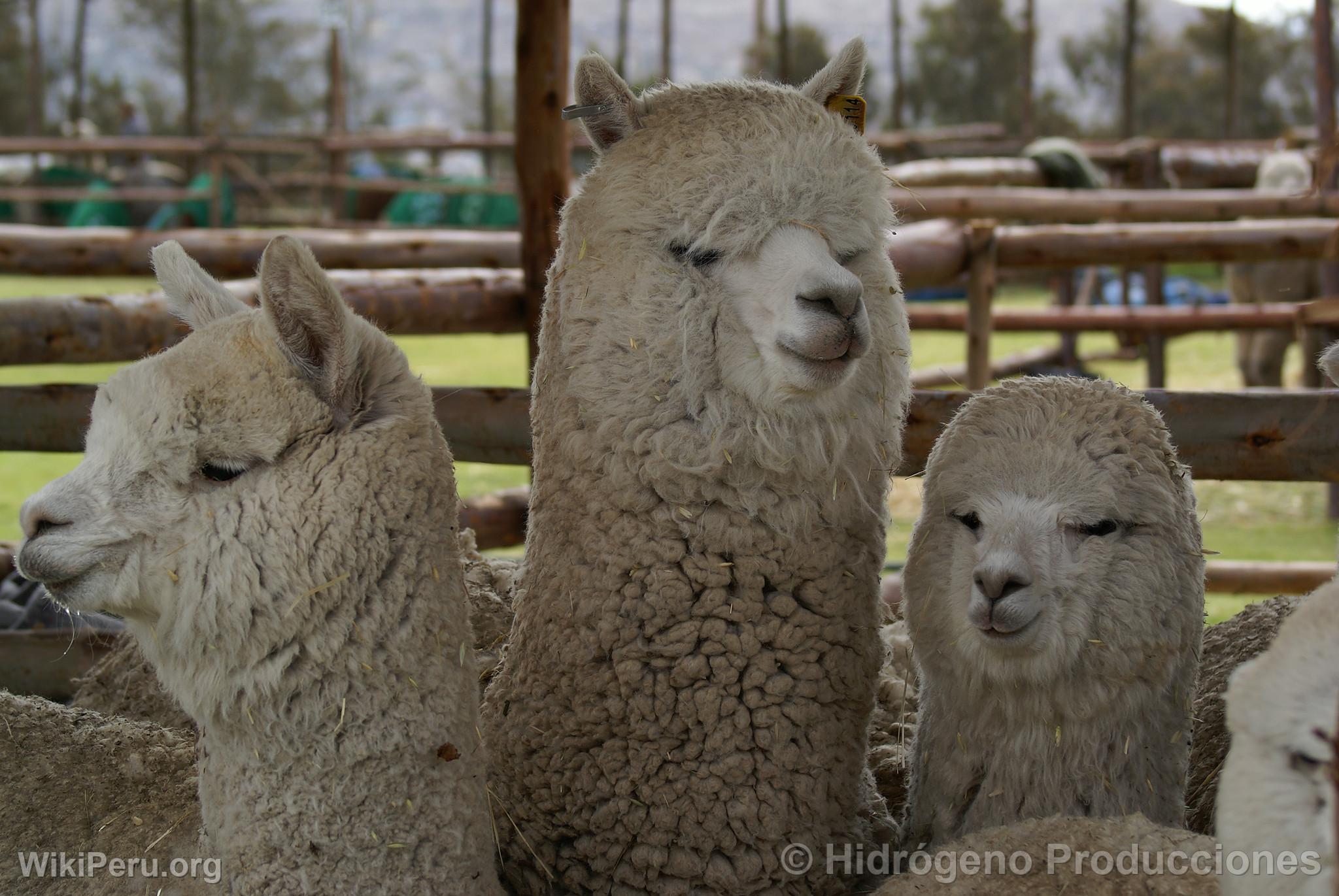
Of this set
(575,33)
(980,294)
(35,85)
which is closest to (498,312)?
(980,294)

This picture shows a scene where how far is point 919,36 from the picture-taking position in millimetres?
44594

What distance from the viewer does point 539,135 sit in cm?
503

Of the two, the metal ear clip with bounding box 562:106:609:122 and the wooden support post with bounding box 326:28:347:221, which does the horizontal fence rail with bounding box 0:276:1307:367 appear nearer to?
the metal ear clip with bounding box 562:106:609:122

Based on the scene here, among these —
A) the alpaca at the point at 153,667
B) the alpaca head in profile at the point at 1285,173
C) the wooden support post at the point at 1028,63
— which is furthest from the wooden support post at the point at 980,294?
the wooden support post at the point at 1028,63

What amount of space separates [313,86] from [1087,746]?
191 ft

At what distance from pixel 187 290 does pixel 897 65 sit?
102 feet

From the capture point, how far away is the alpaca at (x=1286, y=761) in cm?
147

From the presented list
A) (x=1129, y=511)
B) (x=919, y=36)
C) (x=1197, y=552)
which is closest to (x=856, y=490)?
(x=1129, y=511)

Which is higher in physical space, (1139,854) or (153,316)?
(153,316)

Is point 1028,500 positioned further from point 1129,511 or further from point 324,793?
point 324,793

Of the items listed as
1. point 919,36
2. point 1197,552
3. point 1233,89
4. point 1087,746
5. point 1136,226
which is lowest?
point 1087,746

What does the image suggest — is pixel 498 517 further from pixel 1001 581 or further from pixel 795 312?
pixel 1001 581

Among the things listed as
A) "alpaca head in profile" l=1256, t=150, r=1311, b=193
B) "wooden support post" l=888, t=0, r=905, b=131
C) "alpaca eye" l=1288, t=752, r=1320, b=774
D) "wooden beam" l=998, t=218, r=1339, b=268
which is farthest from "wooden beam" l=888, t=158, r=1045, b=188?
"wooden support post" l=888, t=0, r=905, b=131

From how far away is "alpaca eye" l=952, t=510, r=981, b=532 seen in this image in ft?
8.15
